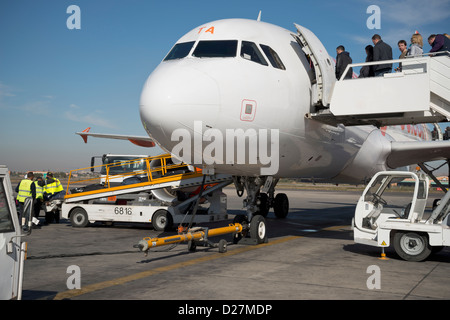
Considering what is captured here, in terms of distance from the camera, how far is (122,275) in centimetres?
761

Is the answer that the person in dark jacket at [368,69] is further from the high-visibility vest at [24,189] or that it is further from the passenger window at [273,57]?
the high-visibility vest at [24,189]

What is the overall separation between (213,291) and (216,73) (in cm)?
404

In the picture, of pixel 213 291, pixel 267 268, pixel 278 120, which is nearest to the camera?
pixel 213 291

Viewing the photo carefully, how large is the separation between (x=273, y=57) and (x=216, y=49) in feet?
4.19

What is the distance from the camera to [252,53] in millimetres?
9375

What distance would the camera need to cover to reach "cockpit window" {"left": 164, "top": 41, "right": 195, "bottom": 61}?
30.6 feet

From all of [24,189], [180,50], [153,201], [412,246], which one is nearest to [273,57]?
[180,50]

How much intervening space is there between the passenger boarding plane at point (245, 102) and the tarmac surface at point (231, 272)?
1968 millimetres

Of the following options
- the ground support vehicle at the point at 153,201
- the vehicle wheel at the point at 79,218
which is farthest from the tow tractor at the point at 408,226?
the vehicle wheel at the point at 79,218

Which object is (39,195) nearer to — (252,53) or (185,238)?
(185,238)

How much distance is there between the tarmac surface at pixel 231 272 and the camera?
6.34 metres

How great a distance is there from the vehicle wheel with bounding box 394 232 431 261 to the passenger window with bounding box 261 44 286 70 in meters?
4.29

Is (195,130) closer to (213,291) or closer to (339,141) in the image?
(213,291)
